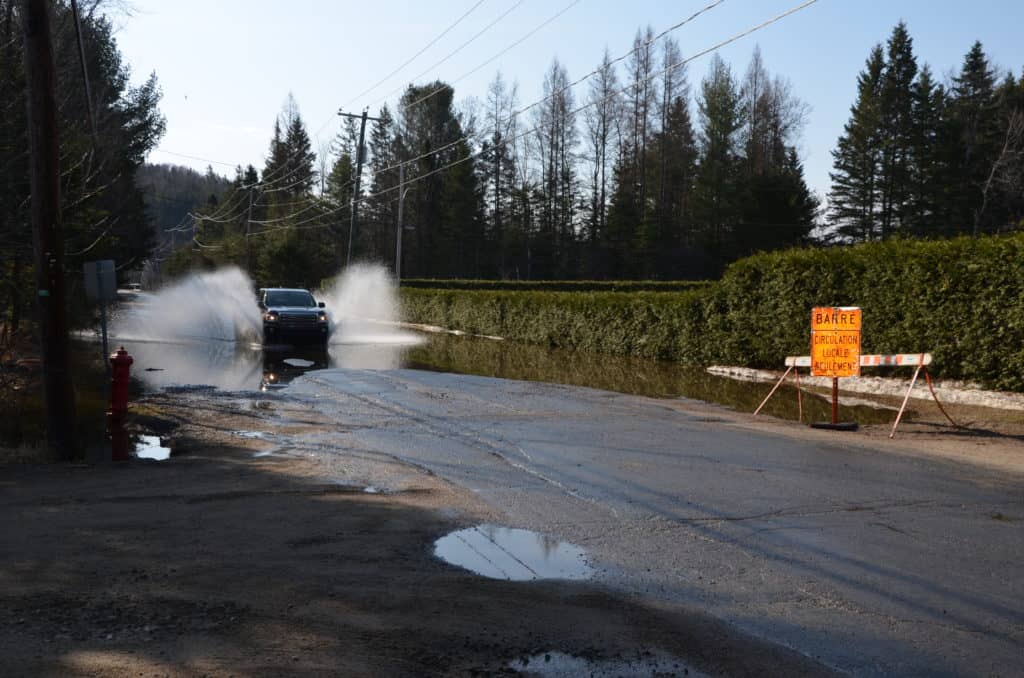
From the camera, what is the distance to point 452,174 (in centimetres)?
7838

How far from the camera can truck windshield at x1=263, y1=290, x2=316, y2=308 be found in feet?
93.1

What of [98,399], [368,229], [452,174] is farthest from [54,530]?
[368,229]

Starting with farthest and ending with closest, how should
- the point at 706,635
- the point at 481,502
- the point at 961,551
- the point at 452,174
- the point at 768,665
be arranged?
the point at 452,174 → the point at 481,502 → the point at 961,551 → the point at 706,635 → the point at 768,665

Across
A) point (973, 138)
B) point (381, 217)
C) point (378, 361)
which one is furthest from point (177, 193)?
point (378, 361)

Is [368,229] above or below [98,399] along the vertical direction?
above

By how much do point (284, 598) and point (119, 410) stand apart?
6045 mm

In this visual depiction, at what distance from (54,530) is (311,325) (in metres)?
20.5

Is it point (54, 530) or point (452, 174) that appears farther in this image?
point (452, 174)

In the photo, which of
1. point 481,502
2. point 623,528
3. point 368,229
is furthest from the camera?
point 368,229

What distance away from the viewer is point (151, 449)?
10.9 m

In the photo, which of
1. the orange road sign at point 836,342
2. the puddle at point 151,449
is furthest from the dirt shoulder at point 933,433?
the puddle at point 151,449

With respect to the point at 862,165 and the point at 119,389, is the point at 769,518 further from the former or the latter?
the point at 862,165

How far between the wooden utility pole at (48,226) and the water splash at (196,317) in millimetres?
19852

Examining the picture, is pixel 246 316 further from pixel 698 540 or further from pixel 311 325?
pixel 698 540
